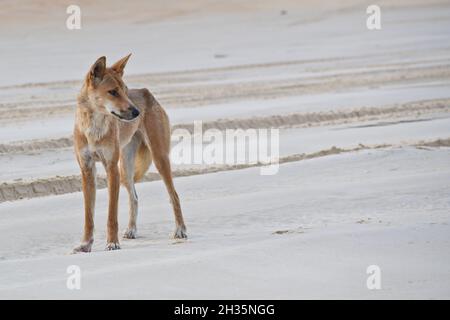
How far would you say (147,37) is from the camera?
134 feet

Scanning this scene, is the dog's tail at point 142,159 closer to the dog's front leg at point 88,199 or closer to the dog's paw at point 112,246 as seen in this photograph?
the dog's front leg at point 88,199

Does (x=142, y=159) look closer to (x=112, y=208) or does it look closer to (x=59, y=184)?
(x=112, y=208)

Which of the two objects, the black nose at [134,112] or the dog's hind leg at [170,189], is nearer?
the black nose at [134,112]

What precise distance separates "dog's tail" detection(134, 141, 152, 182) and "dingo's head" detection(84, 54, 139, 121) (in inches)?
44.4

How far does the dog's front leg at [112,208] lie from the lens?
7.89m

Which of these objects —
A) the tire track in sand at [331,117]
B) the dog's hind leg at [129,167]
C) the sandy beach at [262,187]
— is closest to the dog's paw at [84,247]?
the sandy beach at [262,187]

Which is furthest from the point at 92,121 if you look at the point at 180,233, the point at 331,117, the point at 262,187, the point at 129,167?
the point at 331,117

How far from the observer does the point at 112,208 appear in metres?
7.98

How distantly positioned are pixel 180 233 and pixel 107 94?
1418 mm

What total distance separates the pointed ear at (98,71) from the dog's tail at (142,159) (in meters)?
1.23

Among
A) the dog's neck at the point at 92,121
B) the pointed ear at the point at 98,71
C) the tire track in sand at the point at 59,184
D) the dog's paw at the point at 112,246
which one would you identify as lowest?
the dog's paw at the point at 112,246

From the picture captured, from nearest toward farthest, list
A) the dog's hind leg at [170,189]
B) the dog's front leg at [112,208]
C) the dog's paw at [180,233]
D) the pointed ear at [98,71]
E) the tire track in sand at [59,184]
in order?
the pointed ear at [98,71]
the dog's front leg at [112,208]
the dog's paw at [180,233]
the dog's hind leg at [170,189]
the tire track in sand at [59,184]
